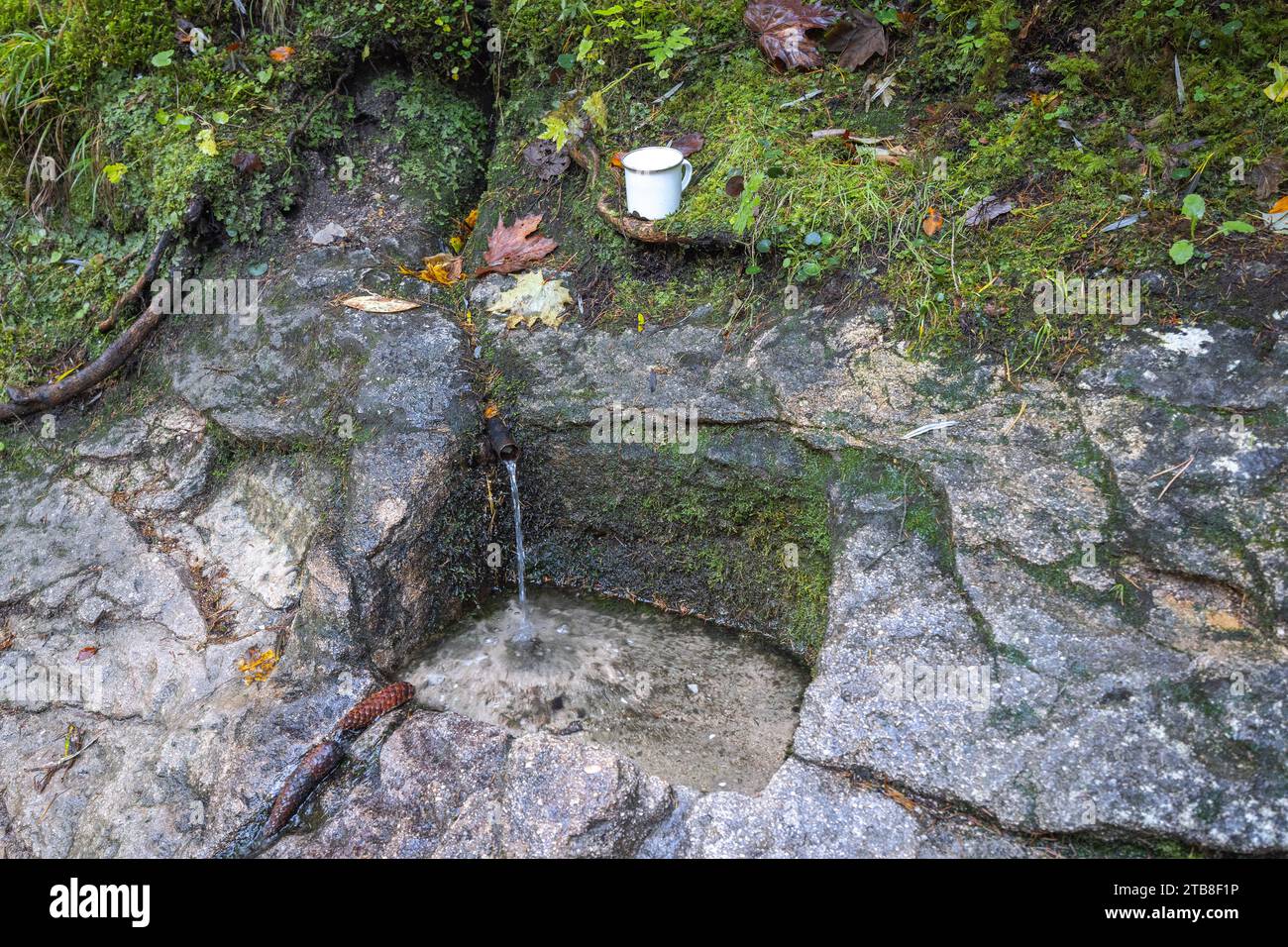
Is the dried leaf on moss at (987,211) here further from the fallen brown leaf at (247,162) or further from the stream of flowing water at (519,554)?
the fallen brown leaf at (247,162)

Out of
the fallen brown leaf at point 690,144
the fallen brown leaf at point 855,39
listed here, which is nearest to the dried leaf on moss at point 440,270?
the fallen brown leaf at point 690,144

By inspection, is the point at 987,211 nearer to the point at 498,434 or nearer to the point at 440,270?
the point at 498,434

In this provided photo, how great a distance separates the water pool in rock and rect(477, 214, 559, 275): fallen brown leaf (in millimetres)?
A: 1575

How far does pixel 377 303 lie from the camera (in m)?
4.06

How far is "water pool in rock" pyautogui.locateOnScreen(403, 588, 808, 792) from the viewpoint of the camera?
3098mm

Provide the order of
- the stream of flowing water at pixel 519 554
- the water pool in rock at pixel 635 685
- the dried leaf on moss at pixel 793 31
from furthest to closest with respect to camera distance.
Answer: the dried leaf on moss at pixel 793 31
the stream of flowing water at pixel 519 554
the water pool in rock at pixel 635 685

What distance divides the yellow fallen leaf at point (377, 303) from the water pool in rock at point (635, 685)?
4.56 ft

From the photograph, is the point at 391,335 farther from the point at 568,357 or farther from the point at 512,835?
the point at 512,835

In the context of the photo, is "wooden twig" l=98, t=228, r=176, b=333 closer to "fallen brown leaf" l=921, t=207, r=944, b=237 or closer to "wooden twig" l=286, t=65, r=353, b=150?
"wooden twig" l=286, t=65, r=353, b=150

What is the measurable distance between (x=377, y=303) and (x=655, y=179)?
1322mm

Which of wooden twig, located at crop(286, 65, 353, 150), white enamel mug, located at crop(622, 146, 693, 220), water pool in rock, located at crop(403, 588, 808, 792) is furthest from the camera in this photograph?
wooden twig, located at crop(286, 65, 353, 150)

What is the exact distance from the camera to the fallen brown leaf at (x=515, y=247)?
426cm

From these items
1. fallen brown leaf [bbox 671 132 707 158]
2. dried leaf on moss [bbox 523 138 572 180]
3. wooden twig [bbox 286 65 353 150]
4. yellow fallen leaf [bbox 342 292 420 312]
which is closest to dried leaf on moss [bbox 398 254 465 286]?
yellow fallen leaf [bbox 342 292 420 312]

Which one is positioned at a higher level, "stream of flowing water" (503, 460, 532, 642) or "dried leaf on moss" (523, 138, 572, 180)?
"dried leaf on moss" (523, 138, 572, 180)
